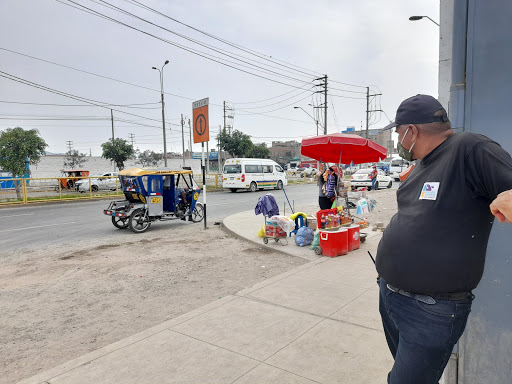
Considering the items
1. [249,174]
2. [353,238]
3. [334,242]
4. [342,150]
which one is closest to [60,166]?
[249,174]

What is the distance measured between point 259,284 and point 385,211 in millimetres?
9655

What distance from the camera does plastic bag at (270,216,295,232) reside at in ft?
25.3

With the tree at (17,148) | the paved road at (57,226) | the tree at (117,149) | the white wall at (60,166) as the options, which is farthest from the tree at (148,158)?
the paved road at (57,226)

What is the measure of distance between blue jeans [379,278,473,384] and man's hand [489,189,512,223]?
1.56 feet

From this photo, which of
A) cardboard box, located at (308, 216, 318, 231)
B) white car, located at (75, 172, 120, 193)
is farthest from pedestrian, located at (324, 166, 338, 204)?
white car, located at (75, 172, 120, 193)

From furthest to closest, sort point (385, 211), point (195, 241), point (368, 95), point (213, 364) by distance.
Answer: point (368, 95)
point (385, 211)
point (195, 241)
point (213, 364)

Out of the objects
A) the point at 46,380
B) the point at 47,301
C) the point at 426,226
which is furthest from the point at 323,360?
the point at 47,301

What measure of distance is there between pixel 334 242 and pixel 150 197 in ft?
18.8

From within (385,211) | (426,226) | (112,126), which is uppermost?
(112,126)

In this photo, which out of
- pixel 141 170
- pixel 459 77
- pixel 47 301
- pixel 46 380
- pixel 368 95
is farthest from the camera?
pixel 368 95

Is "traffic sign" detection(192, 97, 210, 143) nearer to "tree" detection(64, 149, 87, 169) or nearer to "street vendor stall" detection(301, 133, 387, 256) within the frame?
"street vendor stall" detection(301, 133, 387, 256)

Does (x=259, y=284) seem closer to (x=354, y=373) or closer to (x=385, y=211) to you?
(x=354, y=373)

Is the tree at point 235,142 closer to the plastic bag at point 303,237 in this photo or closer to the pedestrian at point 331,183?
the pedestrian at point 331,183

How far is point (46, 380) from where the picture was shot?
114 inches
